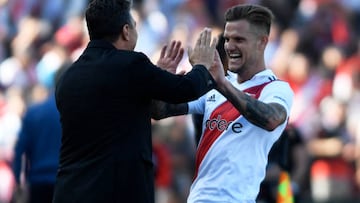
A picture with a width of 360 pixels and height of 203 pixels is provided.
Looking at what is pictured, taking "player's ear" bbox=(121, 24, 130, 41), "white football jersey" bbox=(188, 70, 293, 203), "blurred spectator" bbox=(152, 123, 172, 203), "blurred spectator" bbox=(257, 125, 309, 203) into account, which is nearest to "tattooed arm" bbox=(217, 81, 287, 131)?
"white football jersey" bbox=(188, 70, 293, 203)

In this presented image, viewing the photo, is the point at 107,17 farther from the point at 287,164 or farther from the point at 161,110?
the point at 287,164

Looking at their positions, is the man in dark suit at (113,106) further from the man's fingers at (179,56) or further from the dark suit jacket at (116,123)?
the man's fingers at (179,56)

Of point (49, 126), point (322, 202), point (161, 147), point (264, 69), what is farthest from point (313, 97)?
point (264, 69)

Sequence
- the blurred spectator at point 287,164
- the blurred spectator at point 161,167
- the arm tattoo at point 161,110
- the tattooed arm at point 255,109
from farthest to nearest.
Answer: the blurred spectator at point 161,167 < the blurred spectator at point 287,164 < the arm tattoo at point 161,110 < the tattooed arm at point 255,109

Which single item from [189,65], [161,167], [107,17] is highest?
[107,17]

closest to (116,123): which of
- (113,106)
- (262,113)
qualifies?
(113,106)

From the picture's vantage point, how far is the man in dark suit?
734 cm

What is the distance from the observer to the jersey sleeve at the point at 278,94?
26.1 feet

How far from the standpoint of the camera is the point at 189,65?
1525cm

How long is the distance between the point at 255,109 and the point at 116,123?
35.6 inches

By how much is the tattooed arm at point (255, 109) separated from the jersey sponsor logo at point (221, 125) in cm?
20

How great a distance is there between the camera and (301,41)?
62.2 ft

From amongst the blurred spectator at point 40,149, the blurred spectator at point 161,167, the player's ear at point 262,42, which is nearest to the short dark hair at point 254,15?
the player's ear at point 262,42

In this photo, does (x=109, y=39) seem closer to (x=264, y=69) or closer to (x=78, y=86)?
(x=78, y=86)
